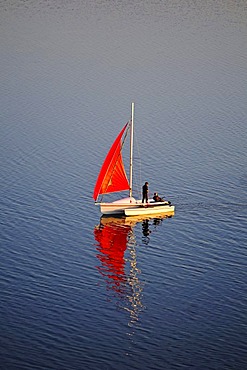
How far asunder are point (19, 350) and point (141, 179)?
33.3 m

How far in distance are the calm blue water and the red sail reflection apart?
0.16m

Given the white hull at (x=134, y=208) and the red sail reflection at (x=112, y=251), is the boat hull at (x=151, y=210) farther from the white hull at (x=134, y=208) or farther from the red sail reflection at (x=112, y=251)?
the red sail reflection at (x=112, y=251)

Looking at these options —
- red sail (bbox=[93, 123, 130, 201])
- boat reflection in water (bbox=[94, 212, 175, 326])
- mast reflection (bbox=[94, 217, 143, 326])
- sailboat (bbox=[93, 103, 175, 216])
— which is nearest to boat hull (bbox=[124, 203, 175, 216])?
sailboat (bbox=[93, 103, 175, 216])

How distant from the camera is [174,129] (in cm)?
9088

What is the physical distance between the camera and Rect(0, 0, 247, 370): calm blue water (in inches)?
1825

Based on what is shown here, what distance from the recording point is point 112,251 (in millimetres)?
59781

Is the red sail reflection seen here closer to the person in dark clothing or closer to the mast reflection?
the mast reflection

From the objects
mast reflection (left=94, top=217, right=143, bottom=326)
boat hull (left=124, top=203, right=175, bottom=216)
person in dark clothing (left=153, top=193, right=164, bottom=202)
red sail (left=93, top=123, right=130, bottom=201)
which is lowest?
mast reflection (left=94, top=217, right=143, bottom=326)

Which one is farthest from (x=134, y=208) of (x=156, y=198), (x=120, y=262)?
(x=120, y=262)

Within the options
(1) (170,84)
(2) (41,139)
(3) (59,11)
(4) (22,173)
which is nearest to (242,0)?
(3) (59,11)

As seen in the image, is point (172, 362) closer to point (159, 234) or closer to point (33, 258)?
point (33, 258)

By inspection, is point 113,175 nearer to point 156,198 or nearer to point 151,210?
Answer: point 156,198

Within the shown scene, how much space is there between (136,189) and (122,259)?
670 inches

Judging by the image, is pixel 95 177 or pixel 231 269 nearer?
pixel 231 269
